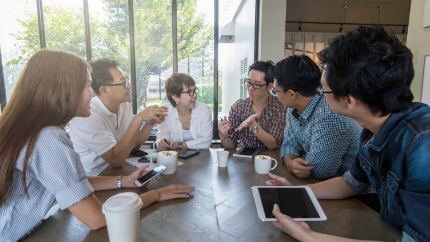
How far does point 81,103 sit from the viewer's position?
3.30 ft

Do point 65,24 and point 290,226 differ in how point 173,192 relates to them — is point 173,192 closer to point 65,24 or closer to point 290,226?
point 290,226

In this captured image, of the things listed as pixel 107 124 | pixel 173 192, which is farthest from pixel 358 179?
pixel 107 124

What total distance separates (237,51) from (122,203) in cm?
514

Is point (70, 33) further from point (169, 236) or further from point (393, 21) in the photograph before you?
point (393, 21)

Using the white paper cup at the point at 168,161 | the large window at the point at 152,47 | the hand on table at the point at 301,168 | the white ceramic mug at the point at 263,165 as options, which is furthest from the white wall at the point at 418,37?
the large window at the point at 152,47

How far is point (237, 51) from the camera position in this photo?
539cm

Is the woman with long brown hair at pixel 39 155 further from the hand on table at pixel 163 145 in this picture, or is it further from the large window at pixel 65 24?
the large window at pixel 65 24

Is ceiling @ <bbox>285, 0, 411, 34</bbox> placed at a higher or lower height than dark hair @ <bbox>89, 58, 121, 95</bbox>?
higher

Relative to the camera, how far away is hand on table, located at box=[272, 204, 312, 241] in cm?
75

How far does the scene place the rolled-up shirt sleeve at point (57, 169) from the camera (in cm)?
77

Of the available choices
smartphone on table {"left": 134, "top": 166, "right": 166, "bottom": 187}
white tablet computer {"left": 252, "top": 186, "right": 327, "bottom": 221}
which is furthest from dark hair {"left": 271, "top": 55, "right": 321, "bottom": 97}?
smartphone on table {"left": 134, "top": 166, "right": 166, "bottom": 187}

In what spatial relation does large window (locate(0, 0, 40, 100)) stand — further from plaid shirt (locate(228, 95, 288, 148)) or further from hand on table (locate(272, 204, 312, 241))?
hand on table (locate(272, 204, 312, 241))

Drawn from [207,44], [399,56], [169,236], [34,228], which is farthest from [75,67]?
[207,44]

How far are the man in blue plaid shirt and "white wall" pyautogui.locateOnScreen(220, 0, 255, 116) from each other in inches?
111
